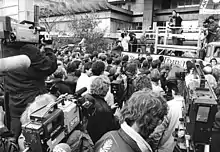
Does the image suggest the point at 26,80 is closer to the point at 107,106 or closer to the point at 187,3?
the point at 107,106

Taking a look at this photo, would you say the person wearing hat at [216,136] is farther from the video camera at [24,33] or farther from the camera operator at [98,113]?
the video camera at [24,33]

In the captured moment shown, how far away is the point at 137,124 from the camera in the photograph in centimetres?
137

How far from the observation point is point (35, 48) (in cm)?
229

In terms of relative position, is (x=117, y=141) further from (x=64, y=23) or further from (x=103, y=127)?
(x=64, y=23)

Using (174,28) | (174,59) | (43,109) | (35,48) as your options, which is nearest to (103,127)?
(35,48)

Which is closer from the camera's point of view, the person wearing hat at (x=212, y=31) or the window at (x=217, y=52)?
the window at (x=217, y=52)

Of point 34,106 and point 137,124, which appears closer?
point 137,124

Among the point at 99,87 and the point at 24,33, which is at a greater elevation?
the point at 24,33

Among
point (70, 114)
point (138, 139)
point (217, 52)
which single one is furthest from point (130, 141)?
point (217, 52)

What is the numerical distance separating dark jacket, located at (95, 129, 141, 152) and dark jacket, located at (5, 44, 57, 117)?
4.22 ft

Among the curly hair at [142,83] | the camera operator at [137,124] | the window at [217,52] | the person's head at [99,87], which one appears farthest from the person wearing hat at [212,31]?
the camera operator at [137,124]

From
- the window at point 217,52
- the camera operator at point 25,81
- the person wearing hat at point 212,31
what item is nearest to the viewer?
the camera operator at point 25,81

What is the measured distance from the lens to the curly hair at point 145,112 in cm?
137

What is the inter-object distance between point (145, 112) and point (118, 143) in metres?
0.26
